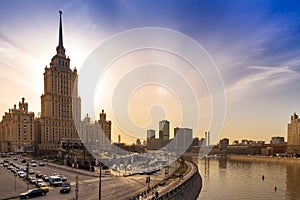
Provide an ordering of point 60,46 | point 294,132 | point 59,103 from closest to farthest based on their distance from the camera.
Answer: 1. point 59,103
2. point 60,46
3. point 294,132

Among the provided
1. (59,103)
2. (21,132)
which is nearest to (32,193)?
(21,132)

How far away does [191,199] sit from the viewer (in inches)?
1400

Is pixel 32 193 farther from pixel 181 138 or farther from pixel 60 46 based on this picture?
pixel 181 138

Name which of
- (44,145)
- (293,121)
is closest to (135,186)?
(44,145)

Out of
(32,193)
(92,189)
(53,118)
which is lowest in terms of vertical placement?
(92,189)

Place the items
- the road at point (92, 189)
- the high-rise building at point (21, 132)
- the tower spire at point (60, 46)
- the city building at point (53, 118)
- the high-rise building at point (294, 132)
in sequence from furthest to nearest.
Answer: the high-rise building at point (294, 132) → the tower spire at point (60, 46) → the city building at point (53, 118) → the high-rise building at point (21, 132) → the road at point (92, 189)

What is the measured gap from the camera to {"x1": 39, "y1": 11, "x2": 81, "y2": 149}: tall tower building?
333 ft

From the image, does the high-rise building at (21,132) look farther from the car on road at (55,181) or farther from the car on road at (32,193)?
the car on road at (32,193)

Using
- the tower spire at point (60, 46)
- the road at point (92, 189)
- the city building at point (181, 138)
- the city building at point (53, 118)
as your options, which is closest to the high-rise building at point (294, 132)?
the city building at point (181, 138)

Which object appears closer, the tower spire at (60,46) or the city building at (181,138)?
the tower spire at (60,46)

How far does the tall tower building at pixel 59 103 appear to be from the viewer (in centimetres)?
10150

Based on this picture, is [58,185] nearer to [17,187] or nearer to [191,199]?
[17,187]

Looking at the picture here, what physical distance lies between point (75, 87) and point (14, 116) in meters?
25.9

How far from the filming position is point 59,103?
344 feet
